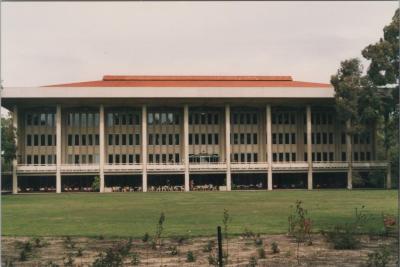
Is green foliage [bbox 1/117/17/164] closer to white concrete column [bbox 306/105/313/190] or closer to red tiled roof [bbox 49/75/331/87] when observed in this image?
red tiled roof [bbox 49/75/331/87]

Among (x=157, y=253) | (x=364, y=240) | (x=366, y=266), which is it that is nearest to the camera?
(x=366, y=266)

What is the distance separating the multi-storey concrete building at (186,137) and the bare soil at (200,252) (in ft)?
172

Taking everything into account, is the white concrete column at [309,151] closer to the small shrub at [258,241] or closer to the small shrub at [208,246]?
the small shrub at [258,241]

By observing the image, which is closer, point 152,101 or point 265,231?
point 265,231

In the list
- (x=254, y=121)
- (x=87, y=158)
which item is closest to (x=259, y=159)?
(x=254, y=121)

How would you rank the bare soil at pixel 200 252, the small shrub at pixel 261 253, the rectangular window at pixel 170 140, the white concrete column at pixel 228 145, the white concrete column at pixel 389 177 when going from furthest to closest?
the rectangular window at pixel 170 140 < the white concrete column at pixel 228 145 < the white concrete column at pixel 389 177 < the small shrub at pixel 261 253 < the bare soil at pixel 200 252

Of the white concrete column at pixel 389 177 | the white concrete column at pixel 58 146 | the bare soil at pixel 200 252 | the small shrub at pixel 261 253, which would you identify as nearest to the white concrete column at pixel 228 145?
the white concrete column at pixel 389 177

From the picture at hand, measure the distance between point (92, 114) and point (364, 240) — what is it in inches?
2469

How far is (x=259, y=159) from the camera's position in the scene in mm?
77875

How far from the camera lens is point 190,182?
73125mm

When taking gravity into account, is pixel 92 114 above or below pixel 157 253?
above

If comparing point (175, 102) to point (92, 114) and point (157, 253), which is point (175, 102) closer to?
point (92, 114)

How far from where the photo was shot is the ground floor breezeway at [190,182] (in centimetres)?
7212

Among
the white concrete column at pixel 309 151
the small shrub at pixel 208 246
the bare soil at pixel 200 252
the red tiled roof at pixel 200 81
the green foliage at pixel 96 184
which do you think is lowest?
the bare soil at pixel 200 252
